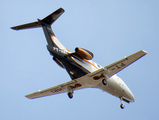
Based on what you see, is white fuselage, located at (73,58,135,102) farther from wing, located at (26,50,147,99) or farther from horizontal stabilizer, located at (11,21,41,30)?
horizontal stabilizer, located at (11,21,41,30)

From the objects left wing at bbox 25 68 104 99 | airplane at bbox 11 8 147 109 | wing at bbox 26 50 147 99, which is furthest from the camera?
left wing at bbox 25 68 104 99

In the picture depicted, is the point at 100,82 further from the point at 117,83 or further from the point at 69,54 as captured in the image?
the point at 69,54

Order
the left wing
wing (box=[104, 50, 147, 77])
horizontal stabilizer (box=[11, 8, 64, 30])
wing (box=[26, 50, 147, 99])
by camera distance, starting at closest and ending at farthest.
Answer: wing (box=[104, 50, 147, 77]), wing (box=[26, 50, 147, 99]), the left wing, horizontal stabilizer (box=[11, 8, 64, 30])

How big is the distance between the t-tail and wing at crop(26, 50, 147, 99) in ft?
12.0

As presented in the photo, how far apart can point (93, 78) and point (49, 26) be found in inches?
262

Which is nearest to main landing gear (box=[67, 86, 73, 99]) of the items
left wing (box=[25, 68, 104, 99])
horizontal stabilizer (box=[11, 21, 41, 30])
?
left wing (box=[25, 68, 104, 99])

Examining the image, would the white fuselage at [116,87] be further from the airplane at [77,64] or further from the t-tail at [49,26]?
the t-tail at [49,26]

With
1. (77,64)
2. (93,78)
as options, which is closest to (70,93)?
(93,78)

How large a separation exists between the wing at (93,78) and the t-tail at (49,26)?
3.67 meters

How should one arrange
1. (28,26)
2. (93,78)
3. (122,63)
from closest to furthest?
(122,63)
(93,78)
(28,26)

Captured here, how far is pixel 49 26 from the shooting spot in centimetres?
2652

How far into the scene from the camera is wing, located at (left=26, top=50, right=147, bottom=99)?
2326 cm

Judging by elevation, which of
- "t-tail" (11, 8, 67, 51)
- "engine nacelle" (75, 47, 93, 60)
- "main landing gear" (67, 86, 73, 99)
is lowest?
"main landing gear" (67, 86, 73, 99)

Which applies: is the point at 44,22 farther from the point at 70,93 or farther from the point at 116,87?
the point at 116,87
